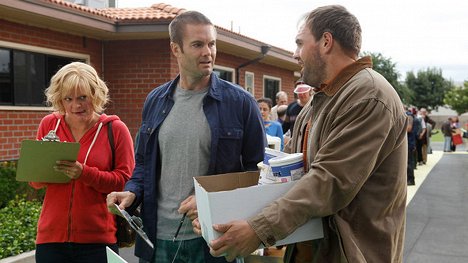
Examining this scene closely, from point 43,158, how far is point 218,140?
111 centimetres

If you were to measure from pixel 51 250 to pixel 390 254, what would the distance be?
81.2 inches

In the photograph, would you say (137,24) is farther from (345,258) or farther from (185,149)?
(345,258)

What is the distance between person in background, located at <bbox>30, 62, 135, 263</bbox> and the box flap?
109 cm

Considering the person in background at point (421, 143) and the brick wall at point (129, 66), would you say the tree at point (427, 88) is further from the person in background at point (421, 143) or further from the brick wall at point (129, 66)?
the brick wall at point (129, 66)

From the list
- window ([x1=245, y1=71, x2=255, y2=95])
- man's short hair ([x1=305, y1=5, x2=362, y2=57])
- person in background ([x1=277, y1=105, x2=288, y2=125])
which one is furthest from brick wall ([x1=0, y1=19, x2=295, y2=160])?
man's short hair ([x1=305, y1=5, x2=362, y2=57])

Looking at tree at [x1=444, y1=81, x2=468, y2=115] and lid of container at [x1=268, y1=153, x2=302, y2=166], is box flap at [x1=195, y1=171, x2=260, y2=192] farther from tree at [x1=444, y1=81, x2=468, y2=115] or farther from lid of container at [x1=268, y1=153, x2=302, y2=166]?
tree at [x1=444, y1=81, x2=468, y2=115]

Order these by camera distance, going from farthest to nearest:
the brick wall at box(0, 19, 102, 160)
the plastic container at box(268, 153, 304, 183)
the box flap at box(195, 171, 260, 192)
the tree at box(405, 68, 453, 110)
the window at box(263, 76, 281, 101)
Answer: the tree at box(405, 68, 453, 110) < the window at box(263, 76, 281, 101) < the brick wall at box(0, 19, 102, 160) < the box flap at box(195, 171, 260, 192) < the plastic container at box(268, 153, 304, 183)

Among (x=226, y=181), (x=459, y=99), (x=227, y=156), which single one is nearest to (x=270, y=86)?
(x=227, y=156)

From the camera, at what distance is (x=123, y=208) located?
2.88m

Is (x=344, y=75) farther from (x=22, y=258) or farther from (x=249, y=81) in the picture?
(x=249, y=81)

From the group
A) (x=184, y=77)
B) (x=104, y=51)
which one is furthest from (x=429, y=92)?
(x=184, y=77)

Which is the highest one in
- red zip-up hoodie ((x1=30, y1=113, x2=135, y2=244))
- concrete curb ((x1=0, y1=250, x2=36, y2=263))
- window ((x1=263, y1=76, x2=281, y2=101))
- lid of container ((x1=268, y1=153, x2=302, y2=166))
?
window ((x1=263, y1=76, x2=281, y2=101))

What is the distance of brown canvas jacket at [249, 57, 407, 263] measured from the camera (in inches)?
76.0

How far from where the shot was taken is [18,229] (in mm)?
6016
